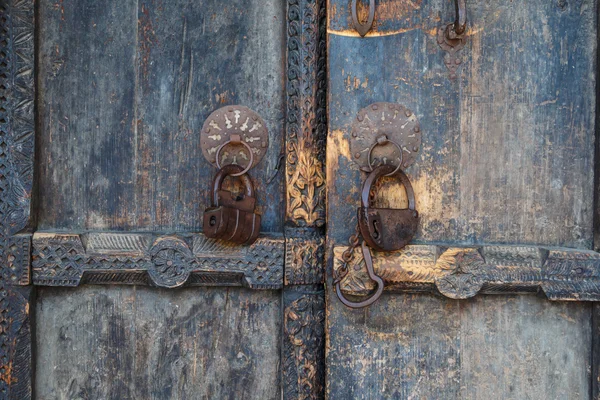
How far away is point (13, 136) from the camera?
1.19m

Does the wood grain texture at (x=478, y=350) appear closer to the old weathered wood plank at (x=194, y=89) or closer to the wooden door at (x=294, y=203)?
the wooden door at (x=294, y=203)

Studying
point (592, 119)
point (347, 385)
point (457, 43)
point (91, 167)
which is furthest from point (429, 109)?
point (91, 167)

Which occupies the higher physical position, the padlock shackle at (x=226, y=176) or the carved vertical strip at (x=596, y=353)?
the padlock shackle at (x=226, y=176)

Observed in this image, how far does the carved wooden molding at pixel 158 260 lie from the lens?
1.18 m

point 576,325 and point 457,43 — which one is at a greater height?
point 457,43

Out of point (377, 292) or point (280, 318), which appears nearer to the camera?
point (377, 292)

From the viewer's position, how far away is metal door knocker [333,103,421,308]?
43.9 inches

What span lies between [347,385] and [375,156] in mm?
518

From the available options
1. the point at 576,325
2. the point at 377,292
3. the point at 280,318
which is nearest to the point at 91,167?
the point at 280,318

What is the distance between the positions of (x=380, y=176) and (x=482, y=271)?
311 mm

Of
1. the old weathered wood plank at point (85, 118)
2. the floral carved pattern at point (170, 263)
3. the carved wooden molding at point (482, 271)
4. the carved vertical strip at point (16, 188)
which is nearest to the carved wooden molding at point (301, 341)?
the carved wooden molding at point (482, 271)

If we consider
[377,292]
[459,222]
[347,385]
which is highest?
[459,222]

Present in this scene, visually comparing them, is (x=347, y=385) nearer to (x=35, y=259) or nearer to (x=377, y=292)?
(x=377, y=292)

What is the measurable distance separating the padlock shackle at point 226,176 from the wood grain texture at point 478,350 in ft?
1.28
